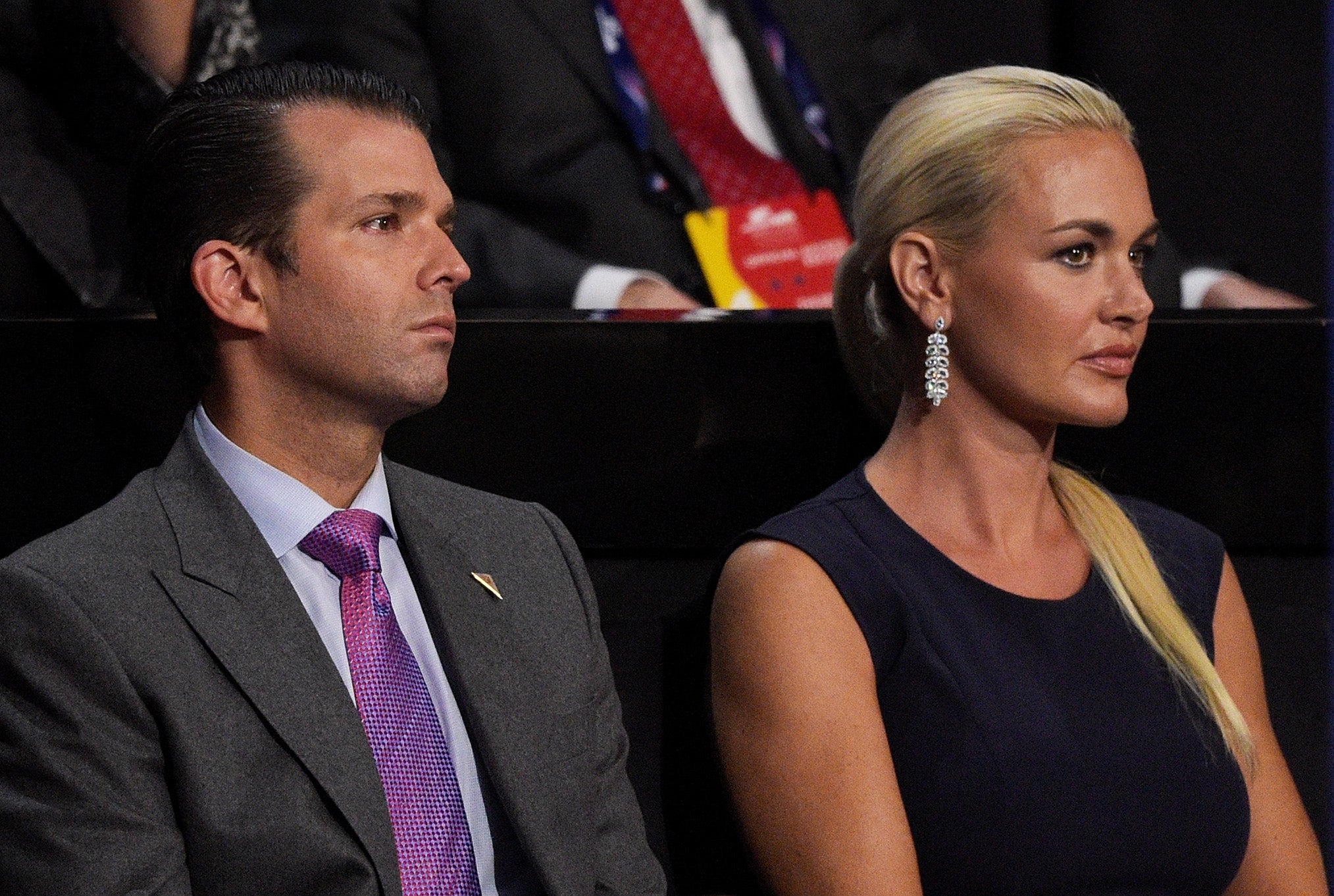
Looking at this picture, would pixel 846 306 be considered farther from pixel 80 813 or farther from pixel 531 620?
pixel 80 813

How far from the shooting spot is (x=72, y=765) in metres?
1.17

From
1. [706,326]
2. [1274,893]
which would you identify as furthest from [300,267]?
[1274,893]

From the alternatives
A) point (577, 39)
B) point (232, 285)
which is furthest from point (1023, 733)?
point (577, 39)

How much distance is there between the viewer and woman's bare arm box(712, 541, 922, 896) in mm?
1412

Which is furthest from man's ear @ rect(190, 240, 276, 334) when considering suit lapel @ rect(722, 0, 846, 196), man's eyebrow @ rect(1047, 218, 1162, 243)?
suit lapel @ rect(722, 0, 846, 196)

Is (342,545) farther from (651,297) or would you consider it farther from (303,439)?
(651,297)

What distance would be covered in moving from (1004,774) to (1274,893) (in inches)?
12.8

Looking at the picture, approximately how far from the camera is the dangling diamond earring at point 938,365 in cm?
158

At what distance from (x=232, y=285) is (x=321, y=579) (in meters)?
0.25

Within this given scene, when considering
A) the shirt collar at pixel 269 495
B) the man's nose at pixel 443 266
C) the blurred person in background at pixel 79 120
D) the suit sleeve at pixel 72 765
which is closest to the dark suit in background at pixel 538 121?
the blurred person in background at pixel 79 120

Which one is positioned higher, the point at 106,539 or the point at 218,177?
the point at 218,177

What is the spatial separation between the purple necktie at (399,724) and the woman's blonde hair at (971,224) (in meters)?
0.56

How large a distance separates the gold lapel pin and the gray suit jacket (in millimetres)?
59

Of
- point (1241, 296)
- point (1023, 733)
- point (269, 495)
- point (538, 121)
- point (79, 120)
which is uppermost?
point (79, 120)
